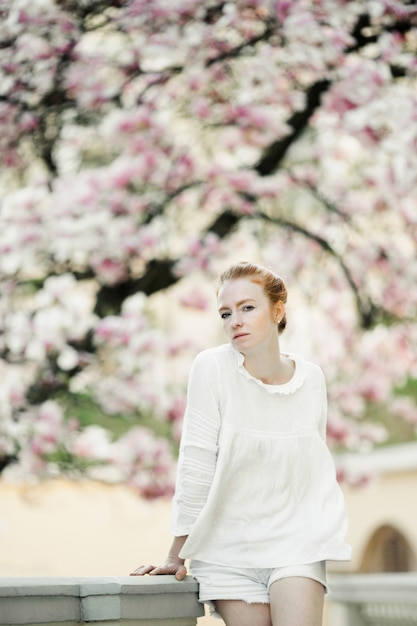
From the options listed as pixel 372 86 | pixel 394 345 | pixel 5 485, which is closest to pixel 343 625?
pixel 394 345

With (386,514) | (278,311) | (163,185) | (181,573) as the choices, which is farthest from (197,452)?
(386,514)

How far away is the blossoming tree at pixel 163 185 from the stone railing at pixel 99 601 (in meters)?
2.25

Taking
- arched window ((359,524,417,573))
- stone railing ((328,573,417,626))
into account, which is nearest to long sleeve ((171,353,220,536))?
stone railing ((328,573,417,626))

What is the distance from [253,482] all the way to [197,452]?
119 mm

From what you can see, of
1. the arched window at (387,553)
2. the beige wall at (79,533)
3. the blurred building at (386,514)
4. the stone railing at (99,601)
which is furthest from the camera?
the arched window at (387,553)

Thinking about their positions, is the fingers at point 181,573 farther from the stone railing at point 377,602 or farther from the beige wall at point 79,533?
the beige wall at point 79,533

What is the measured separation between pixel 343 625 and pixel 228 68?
7.63 feet

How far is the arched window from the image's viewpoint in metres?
9.41

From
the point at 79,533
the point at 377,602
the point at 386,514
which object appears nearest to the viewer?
the point at 377,602

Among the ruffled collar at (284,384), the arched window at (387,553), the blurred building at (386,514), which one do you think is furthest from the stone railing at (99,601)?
the arched window at (387,553)

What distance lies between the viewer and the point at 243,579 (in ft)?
6.11

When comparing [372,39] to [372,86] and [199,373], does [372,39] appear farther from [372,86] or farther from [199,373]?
[199,373]

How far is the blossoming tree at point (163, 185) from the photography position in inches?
162

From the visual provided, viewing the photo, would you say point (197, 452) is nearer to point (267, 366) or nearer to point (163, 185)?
point (267, 366)
